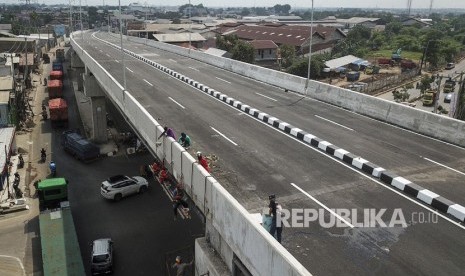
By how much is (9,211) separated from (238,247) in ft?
66.5

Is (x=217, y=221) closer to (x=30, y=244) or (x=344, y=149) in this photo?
(x=344, y=149)

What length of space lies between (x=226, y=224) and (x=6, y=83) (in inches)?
1658

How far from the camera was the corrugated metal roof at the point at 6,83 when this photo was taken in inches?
1683

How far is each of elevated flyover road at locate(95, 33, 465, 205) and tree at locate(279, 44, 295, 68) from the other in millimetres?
45697

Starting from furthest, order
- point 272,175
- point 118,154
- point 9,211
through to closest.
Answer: point 118,154 → point 9,211 → point 272,175

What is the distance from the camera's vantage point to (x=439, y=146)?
693 inches

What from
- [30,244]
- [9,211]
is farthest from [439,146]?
[9,211]

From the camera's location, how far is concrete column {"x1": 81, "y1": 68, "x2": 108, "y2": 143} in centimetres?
3762

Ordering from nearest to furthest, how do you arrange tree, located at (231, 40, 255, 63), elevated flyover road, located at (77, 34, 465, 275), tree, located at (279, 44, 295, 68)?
elevated flyover road, located at (77, 34, 465, 275), tree, located at (231, 40, 255, 63), tree, located at (279, 44, 295, 68)

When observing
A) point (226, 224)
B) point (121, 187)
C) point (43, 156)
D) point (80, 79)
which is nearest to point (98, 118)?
point (43, 156)

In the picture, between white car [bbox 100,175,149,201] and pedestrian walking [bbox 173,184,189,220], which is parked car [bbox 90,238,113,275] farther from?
white car [bbox 100,175,149,201]

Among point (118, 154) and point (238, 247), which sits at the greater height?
point (238, 247)

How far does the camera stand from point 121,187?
1041 inches
